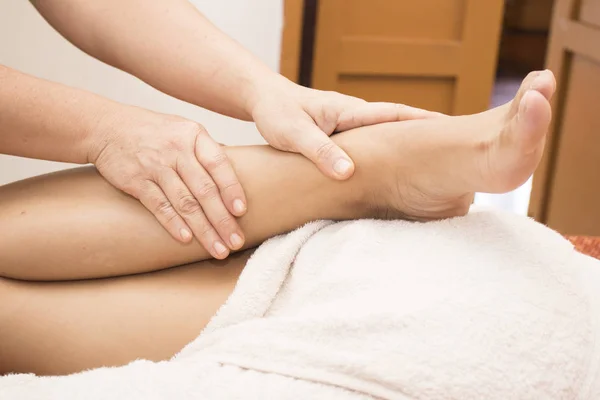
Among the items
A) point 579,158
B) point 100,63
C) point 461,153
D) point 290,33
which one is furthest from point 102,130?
point 579,158

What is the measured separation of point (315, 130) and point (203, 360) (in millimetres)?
344

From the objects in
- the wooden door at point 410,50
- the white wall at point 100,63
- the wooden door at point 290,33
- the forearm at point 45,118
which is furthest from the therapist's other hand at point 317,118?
the wooden door at point 410,50

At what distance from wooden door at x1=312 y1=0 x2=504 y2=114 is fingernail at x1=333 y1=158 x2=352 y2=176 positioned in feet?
6.60

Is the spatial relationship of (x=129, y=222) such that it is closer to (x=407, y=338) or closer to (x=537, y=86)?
(x=407, y=338)

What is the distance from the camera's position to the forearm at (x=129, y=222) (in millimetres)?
853

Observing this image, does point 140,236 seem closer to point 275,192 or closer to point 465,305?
point 275,192


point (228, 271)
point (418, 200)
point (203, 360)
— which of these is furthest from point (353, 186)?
point (203, 360)

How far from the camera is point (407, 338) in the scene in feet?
2.11

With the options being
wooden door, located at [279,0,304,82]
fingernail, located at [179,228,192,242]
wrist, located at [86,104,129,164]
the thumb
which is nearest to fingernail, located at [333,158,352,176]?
the thumb

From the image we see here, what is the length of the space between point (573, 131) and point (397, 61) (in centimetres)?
81

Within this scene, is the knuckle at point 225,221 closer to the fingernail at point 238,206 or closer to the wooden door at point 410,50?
the fingernail at point 238,206

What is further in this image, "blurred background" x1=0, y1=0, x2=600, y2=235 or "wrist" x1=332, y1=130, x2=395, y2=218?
→ "blurred background" x1=0, y1=0, x2=600, y2=235

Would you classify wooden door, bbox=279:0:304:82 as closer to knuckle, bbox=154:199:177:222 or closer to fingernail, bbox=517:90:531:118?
knuckle, bbox=154:199:177:222

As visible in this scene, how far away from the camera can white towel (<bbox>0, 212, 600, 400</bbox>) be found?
2.05 feet
